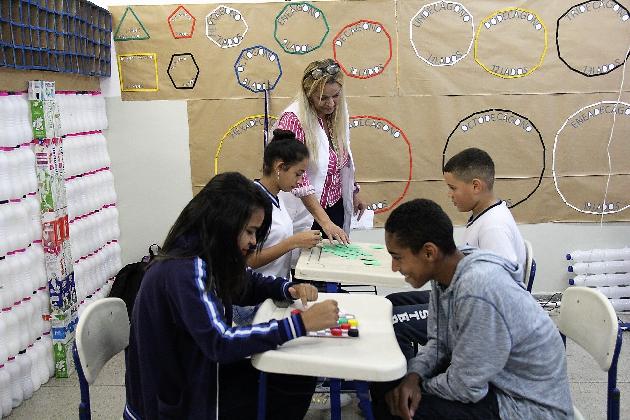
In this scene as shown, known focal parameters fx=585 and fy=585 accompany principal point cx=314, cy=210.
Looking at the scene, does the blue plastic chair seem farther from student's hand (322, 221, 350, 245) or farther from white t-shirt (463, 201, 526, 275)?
student's hand (322, 221, 350, 245)

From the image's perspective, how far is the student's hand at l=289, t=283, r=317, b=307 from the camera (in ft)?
5.77

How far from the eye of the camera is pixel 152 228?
3771mm

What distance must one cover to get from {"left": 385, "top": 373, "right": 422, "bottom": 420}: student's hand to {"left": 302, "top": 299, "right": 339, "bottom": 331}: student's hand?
26 centimetres

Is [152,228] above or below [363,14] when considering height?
below

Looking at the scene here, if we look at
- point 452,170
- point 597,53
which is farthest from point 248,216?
point 597,53

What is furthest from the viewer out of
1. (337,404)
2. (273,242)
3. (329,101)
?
(329,101)

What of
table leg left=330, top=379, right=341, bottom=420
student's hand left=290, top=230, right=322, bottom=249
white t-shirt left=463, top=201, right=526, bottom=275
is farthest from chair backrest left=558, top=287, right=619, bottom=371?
student's hand left=290, top=230, right=322, bottom=249

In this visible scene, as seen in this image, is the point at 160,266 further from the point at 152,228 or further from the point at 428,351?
the point at 152,228

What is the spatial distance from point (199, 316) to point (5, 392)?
1.56 meters

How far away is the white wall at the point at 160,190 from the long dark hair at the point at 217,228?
2289 mm

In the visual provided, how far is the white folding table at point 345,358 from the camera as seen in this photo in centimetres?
133

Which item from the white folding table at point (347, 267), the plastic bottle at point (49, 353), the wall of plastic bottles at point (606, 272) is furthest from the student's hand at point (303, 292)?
the wall of plastic bottles at point (606, 272)

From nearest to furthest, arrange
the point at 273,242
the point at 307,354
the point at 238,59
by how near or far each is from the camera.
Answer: the point at 307,354 < the point at 273,242 < the point at 238,59

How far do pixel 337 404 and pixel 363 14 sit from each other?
2.57 m
